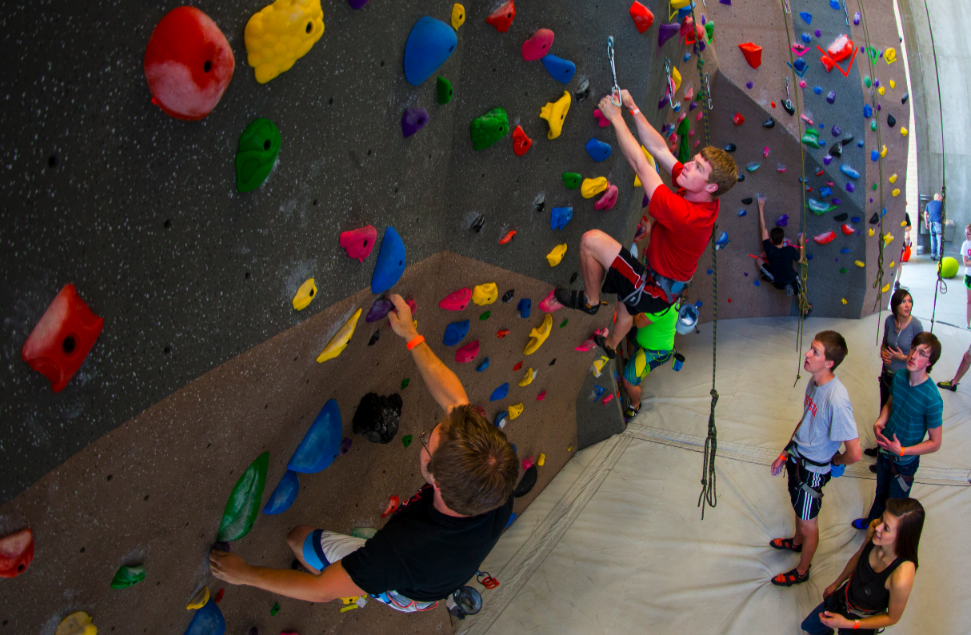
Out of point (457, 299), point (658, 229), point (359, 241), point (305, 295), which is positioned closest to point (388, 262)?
point (359, 241)

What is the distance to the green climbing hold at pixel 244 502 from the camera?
1557 mm

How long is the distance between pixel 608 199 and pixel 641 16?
68 cm

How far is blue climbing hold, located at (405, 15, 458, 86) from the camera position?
4.50ft

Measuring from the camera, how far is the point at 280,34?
1031mm

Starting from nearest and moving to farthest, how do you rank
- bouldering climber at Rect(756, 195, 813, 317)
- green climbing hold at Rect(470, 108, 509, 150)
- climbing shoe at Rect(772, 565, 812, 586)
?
1. green climbing hold at Rect(470, 108, 509, 150)
2. climbing shoe at Rect(772, 565, 812, 586)
3. bouldering climber at Rect(756, 195, 813, 317)

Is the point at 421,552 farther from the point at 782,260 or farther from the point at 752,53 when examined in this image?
the point at 782,260

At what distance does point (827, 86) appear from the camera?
431 cm

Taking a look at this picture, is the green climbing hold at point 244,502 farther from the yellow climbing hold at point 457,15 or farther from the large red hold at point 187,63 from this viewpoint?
the yellow climbing hold at point 457,15

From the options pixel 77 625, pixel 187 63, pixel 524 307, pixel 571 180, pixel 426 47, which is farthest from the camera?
pixel 524 307

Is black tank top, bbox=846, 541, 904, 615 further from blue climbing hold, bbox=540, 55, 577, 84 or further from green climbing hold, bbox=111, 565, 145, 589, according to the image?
green climbing hold, bbox=111, 565, 145, 589

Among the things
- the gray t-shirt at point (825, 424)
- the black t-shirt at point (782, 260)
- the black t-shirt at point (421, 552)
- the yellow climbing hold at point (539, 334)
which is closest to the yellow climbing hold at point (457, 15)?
the black t-shirt at point (421, 552)

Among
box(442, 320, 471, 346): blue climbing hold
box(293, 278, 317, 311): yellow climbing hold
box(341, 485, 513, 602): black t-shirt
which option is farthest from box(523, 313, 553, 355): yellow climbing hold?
box(293, 278, 317, 311): yellow climbing hold

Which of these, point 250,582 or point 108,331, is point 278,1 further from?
point 250,582

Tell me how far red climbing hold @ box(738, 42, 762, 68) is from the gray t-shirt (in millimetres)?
2532
